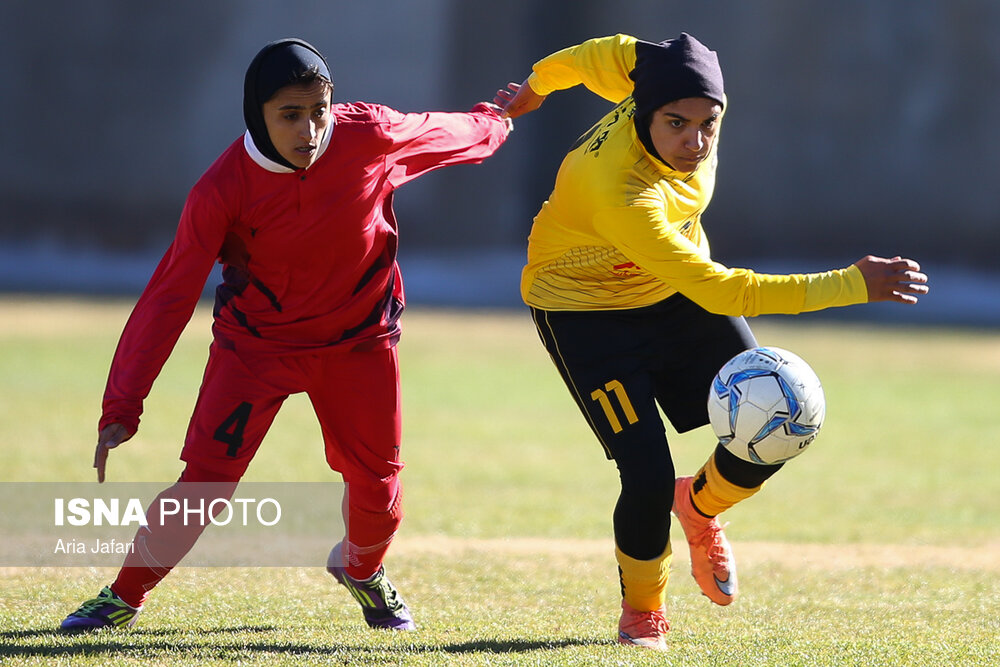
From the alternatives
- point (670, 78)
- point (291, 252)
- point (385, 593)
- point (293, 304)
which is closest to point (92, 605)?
point (385, 593)

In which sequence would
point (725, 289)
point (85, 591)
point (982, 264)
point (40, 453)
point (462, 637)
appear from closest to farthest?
1. point (725, 289)
2. point (462, 637)
3. point (85, 591)
4. point (40, 453)
5. point (982, 264)

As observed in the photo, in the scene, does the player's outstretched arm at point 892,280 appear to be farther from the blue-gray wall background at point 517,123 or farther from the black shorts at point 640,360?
the blue-gray wall background at point 517,123

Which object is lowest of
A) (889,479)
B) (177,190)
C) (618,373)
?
(177,190)

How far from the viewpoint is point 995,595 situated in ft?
19.9

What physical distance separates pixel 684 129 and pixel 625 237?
454 mm

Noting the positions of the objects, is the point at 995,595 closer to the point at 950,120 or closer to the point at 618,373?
the point at 618,373

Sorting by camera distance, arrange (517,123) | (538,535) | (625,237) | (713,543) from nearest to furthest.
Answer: (625,237) < (713,543) < (538,535) < (517,123)

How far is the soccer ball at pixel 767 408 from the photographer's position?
16.2 ft

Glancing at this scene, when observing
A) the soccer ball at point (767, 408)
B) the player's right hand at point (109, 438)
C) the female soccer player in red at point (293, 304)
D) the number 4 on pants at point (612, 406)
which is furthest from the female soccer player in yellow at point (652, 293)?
the player's right hand at point (109, 438)

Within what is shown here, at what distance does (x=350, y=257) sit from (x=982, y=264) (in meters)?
23.4

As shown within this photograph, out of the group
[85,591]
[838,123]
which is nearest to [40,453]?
[85,591]

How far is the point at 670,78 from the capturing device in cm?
484

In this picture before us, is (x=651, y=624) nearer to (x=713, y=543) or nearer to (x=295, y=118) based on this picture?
(x=713, y=543)

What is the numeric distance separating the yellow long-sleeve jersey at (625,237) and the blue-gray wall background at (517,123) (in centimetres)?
2158
